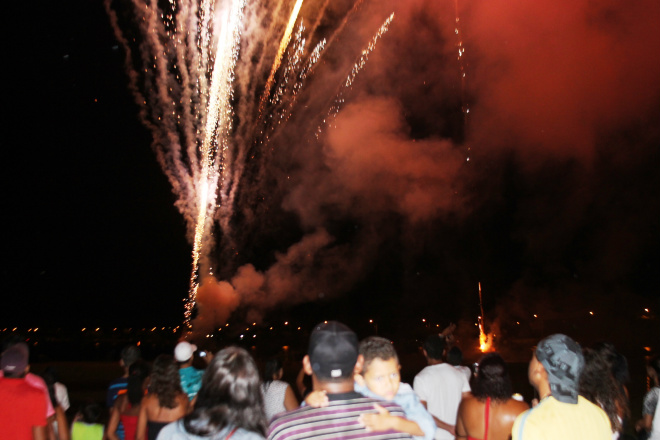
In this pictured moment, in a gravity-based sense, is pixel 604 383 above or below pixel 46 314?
below

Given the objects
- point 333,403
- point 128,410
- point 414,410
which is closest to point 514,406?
point 414,410

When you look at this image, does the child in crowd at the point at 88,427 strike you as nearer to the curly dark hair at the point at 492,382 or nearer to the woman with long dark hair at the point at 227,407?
the woman with long dark hair at the point at 227,407

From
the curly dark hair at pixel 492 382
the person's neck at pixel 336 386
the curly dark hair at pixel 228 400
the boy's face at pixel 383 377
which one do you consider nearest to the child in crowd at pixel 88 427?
the curly dark hair at pixel 228 400

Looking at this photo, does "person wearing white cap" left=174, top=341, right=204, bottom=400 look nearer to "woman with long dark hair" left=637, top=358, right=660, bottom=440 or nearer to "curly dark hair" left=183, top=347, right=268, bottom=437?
"curly dark hair" left=183, top=347, right=268, bottom=437

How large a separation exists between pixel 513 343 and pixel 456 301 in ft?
70.7

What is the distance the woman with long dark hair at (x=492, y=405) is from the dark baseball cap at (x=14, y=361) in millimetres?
3042

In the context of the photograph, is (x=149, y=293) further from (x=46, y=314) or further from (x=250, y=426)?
(x=250, y=426)

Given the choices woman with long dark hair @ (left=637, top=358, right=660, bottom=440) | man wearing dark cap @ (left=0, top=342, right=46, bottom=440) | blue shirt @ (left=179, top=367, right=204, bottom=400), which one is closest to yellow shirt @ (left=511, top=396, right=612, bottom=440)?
woman with long dark hair @ (left=637, top=358, right=660, bottom=440)

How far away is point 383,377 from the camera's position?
8.62 feet

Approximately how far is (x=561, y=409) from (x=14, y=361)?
341 centimetres

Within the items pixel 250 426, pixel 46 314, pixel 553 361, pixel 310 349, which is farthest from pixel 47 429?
pixel 46 314

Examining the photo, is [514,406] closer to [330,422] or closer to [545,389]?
[545,389]

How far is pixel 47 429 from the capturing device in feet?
12.3

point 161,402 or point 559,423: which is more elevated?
point 161,402
